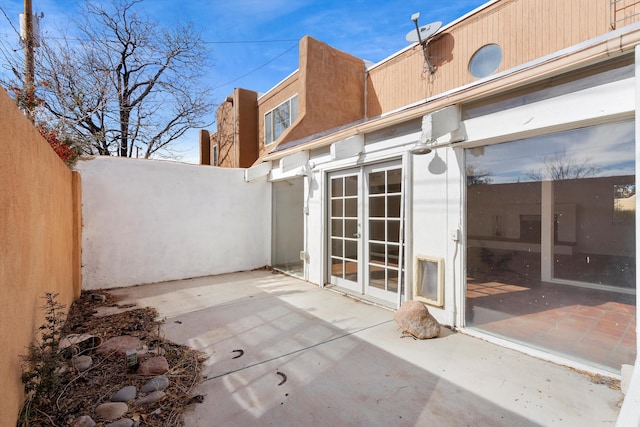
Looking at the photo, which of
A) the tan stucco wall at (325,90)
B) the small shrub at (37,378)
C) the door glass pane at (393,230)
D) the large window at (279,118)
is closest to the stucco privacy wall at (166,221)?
the tan stucco wall at (325,90)

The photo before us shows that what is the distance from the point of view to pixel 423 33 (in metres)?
8.00

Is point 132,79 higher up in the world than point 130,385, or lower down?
higher up

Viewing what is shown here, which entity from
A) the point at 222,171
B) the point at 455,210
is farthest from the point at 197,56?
the point at 455,210

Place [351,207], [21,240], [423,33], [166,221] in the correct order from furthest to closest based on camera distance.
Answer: [423,33], [166,221], [351,207], [21,240]

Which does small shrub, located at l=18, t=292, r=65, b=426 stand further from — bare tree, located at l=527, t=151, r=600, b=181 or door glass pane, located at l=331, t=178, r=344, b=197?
bare tree, located at l=527, t=151, r=600, b=181

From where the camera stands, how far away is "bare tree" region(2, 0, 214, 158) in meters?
11.1

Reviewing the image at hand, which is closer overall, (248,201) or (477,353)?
(477,353)

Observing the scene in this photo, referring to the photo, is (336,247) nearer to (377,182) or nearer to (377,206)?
(377,206)

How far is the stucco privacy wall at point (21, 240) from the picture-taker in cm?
185

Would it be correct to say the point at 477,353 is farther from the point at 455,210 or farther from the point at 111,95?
the point at 111,95

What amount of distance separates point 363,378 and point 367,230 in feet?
9.36

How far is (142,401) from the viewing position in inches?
97.3

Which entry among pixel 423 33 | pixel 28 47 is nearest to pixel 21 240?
pixel 28 47

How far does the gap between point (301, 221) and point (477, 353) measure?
4651mm
